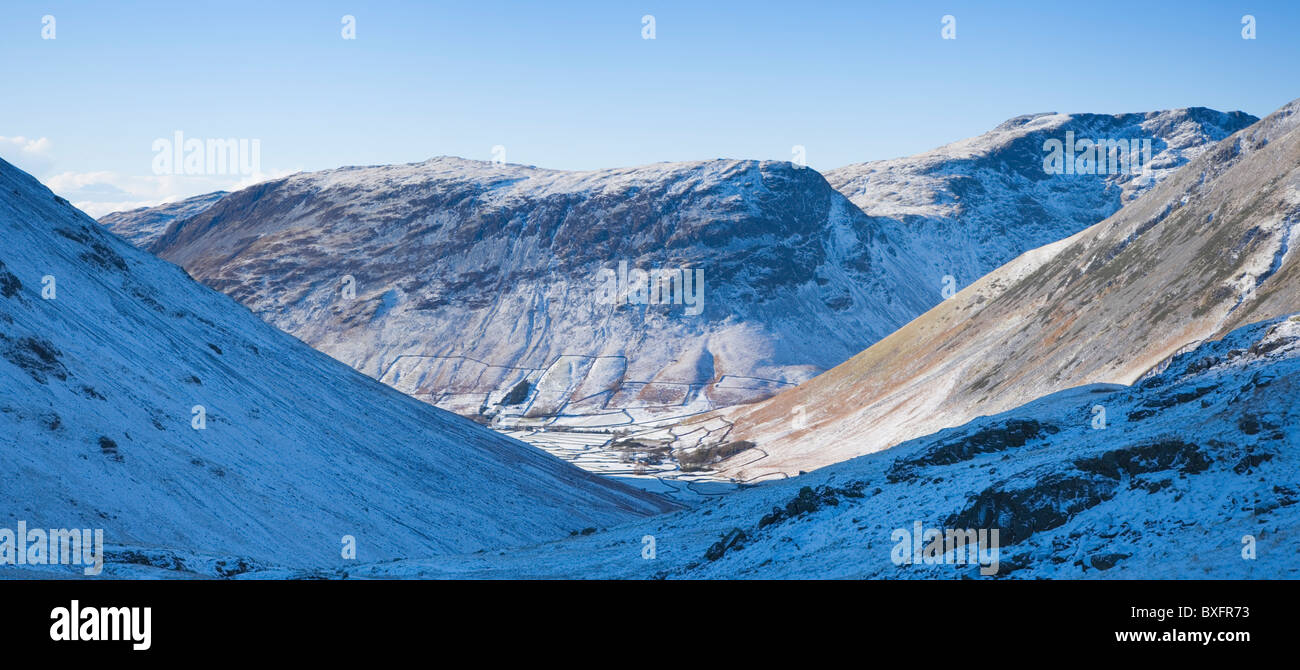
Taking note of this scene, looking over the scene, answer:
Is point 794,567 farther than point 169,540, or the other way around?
point 169,540

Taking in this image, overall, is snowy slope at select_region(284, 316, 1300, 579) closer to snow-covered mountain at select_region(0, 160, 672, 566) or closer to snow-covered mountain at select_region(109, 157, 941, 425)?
snow-covered mountain at select_region(0, 160, 672, 566)

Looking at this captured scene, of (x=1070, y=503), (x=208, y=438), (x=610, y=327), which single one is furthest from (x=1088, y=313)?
(x=610, y=327)

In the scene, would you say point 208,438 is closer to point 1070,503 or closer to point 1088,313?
point 1070,503
